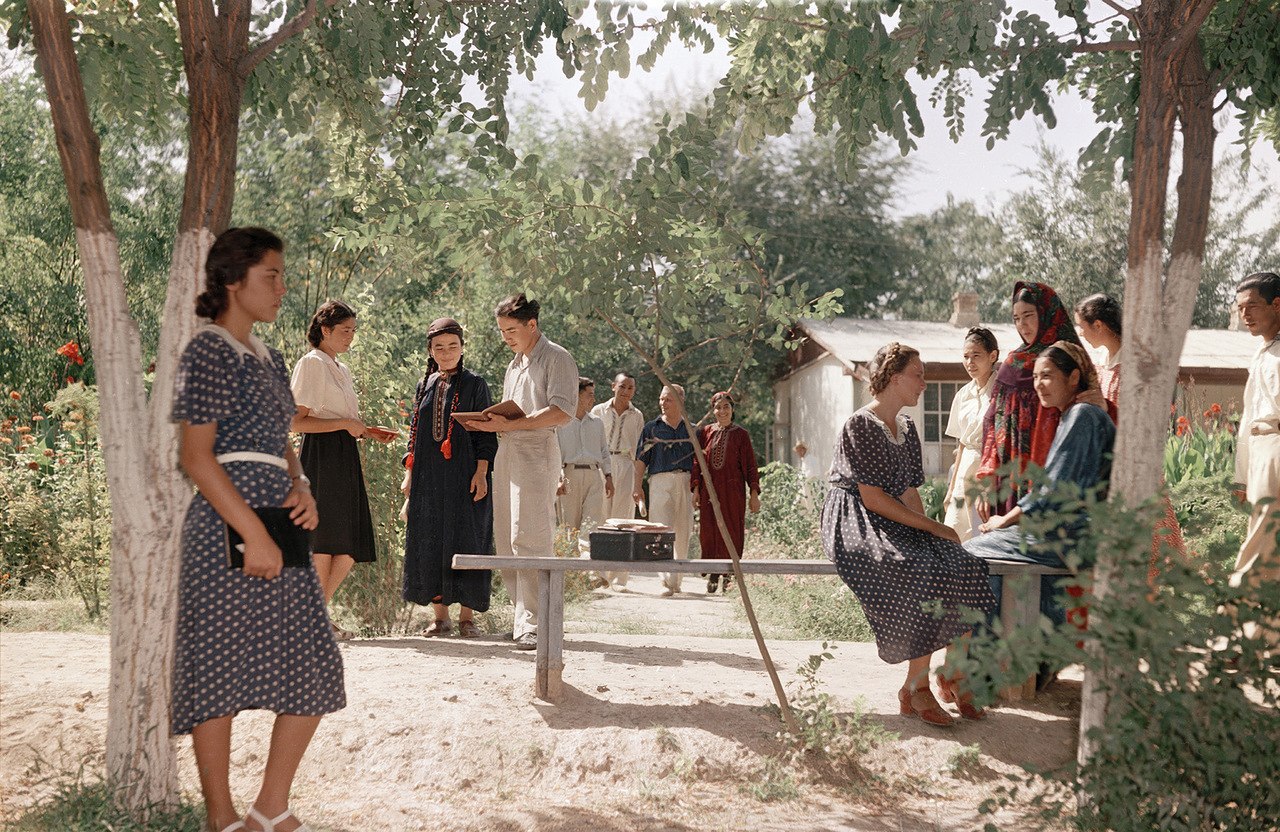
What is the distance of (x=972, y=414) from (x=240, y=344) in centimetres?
472

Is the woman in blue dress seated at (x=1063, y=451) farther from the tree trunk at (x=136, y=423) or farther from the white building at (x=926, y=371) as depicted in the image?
the white building at (x=926, y=371)

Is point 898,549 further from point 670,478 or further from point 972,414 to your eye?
point 670,478

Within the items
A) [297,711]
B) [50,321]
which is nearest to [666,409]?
[297,711]

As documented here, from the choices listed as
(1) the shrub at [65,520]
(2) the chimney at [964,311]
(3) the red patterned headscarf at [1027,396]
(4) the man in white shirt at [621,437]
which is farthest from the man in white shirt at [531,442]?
(2) the chimney at [964,311]

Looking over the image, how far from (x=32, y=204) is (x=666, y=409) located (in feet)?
44.1

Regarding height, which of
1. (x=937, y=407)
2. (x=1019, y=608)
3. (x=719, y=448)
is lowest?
(x=1019, y=608)

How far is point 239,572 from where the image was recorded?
355cm

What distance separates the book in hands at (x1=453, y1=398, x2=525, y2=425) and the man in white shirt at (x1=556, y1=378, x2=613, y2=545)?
15.6 ft

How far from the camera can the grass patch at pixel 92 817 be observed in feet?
12.5

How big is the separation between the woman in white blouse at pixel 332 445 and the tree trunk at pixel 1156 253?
4.18 metres

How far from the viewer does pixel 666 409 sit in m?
11.2

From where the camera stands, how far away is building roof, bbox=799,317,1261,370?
18153 mm

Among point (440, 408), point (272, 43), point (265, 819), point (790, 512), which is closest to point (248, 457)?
point (265, 819)

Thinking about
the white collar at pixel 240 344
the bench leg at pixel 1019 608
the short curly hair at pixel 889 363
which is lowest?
the bench leg at pixel 1019 608
